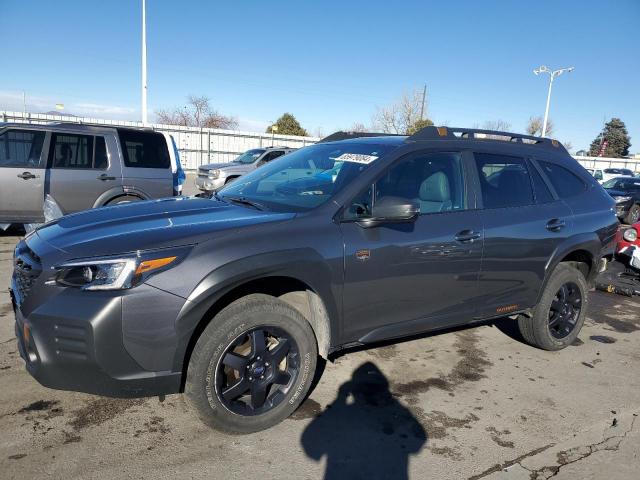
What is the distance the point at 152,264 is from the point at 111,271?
8.1 inches

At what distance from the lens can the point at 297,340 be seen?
114 inches

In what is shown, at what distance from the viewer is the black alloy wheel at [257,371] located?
274 centimetres

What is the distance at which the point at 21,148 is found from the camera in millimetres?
7137

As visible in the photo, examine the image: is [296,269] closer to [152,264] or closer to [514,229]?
[152,264]

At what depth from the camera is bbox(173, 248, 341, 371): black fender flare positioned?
2494 mm

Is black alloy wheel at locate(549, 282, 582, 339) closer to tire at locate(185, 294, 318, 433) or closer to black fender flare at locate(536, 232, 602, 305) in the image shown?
black fender flare at locate(536, 232, 602, 305)

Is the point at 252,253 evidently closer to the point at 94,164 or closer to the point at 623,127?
the point at 94,164

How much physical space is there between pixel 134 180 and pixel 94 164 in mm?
627

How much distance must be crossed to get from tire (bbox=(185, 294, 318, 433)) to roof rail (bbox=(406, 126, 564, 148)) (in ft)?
5.62

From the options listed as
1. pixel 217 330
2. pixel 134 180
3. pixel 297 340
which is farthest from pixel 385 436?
pixel 134 180

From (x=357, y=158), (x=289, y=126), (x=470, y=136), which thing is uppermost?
(x=289, y=126)

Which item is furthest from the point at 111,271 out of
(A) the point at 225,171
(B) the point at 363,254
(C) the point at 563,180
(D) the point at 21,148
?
(A) the point at 225,171

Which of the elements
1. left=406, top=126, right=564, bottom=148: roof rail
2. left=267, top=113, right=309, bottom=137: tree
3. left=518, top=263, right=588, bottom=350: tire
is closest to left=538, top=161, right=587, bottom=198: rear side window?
left=406, top=126, right=564, bottom=148: roof rail

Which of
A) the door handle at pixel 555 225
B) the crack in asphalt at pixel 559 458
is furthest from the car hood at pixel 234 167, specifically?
the crack in asphalt at pixel 559 458
